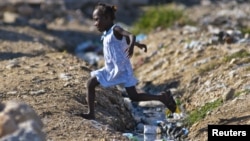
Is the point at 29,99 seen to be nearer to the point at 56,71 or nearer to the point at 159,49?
the point at 56,71

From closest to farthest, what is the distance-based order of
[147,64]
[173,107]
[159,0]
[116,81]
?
1. [116,81]
2. [173,107]
3. [147,64]
4. [159,0]

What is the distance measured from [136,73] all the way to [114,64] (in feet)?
15.9

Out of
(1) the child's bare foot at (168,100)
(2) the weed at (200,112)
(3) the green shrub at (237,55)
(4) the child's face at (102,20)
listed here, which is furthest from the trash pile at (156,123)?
(3) the green shrub at (237,55)

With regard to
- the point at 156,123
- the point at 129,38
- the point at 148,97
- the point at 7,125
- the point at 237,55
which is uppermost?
the point at 237,55

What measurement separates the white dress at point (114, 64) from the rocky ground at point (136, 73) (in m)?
0.41

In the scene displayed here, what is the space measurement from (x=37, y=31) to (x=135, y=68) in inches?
177

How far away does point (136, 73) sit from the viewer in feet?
40.9

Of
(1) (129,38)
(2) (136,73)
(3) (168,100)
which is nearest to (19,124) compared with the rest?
(1) (129,38)

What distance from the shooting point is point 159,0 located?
2264 cm

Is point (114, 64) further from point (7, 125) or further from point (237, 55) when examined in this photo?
point (237, 55)

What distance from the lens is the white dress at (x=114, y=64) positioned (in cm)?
757

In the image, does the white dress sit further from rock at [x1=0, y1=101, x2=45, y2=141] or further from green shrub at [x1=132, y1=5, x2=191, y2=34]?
green shrub at [x1=132, y1=5, x2=191, y2=34]

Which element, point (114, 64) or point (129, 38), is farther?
point (114, 64)

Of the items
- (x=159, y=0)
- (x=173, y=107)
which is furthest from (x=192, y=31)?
(x=159, y=0)
